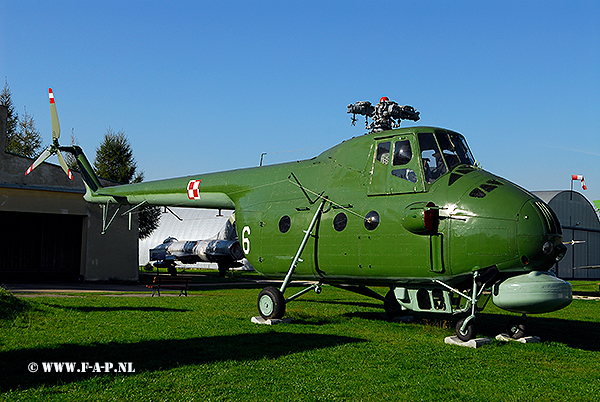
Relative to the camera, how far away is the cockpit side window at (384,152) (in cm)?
1209

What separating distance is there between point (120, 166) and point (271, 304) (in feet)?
143

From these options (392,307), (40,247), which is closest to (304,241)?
(392,307)

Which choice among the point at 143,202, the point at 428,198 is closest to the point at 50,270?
the point at 143,202

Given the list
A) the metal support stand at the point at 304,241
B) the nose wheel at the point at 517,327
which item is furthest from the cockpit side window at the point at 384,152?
the nose wheel at the point at 517,327

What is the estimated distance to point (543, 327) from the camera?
14.4 metres

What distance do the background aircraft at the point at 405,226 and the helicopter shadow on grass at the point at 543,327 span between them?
3.31 ft

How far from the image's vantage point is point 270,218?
13969 mm

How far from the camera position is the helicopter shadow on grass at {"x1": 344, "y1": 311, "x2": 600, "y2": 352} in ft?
40.2

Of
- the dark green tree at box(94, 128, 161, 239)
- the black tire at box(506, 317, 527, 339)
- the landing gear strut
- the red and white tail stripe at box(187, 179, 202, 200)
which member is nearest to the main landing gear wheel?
the landing gear strut

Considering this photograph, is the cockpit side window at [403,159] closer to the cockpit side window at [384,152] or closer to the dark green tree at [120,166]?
the cockpit side window at [384,152]

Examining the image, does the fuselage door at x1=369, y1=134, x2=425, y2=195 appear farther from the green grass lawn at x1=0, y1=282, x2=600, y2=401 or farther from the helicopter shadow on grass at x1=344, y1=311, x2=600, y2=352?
the helicopter shadow on grass at x1=344, y1=311, x2=600, y2=352

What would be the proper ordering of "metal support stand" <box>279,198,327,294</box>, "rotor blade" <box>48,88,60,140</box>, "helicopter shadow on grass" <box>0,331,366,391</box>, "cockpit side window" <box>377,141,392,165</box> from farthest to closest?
"rotor blade" <box>48,88,60,140</box>, "metal support stand" <box>279,198,327,294</box>, "cockpit side window" <box>377,141,392,165</box>, "helicopter shadow on grass" <box>0,331,366,391</box>

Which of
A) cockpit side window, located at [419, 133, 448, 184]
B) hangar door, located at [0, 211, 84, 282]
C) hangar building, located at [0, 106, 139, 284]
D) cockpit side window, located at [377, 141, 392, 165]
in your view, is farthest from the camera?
hangar door, located at [0, 211, 84, 282]

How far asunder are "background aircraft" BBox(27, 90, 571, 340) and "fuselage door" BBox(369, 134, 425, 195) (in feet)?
0.08
